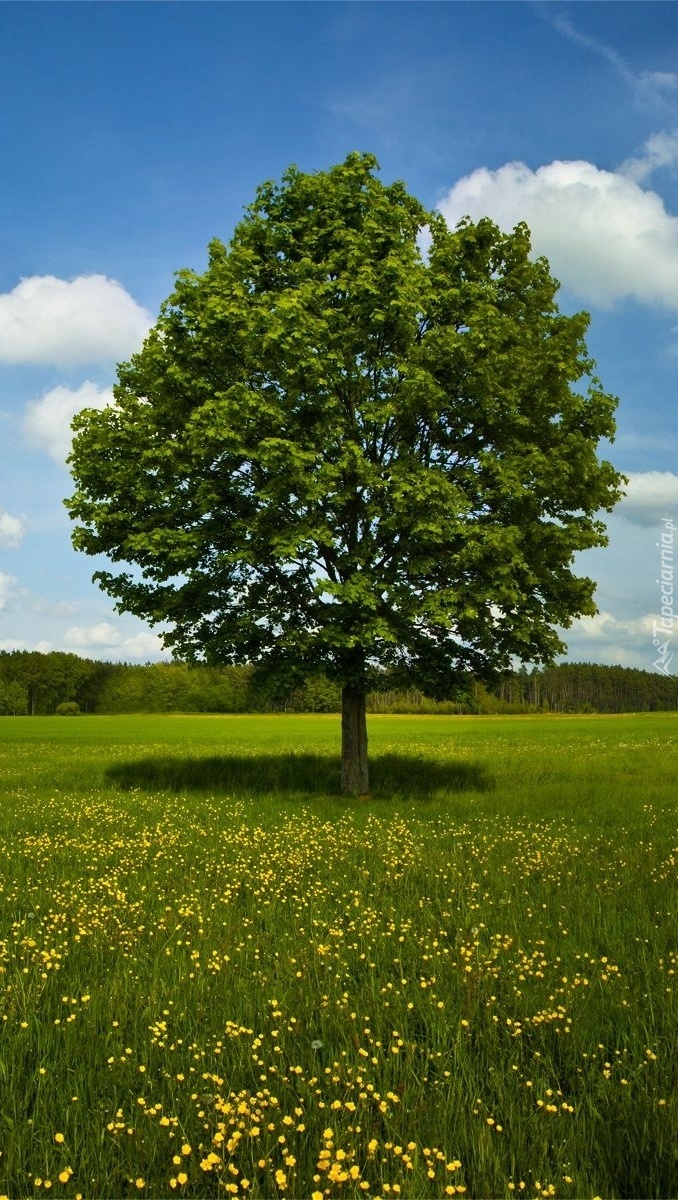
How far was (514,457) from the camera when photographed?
1864cm

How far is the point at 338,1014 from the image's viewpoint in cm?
644

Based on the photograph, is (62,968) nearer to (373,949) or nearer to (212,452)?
(373,949)

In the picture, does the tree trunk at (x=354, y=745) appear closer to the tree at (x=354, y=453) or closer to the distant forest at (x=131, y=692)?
the tree at (x=354, y=453)

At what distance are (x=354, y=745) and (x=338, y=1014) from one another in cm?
1356

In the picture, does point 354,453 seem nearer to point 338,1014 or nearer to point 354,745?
point 354,745

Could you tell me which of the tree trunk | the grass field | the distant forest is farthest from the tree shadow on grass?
the distant forest

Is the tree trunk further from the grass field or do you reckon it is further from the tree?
the grass field

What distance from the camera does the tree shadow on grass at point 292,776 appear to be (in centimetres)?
2091

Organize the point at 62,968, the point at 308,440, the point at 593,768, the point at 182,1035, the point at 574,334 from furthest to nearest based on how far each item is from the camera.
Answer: the point at 593,768, the point at 574,334, the point at 308,440, the point at 62,968, the point at 182,1035

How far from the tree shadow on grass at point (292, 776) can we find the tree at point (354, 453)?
2089 mm

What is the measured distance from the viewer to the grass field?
466 centimetres

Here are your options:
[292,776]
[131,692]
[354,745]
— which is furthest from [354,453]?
[131,692]

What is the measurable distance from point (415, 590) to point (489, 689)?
13.3ft

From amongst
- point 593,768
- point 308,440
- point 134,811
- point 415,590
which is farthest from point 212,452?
point 593,768
